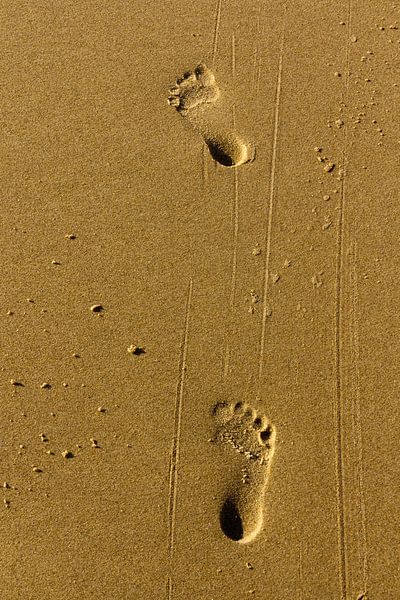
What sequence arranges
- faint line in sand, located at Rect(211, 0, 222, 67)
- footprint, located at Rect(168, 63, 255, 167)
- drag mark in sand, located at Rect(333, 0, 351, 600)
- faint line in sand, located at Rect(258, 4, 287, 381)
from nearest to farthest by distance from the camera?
drag mark in sand, located at Rect(333, 0, 351, 600) → faint line in sand, located at Rect(258, 4, 287, 381) → footprint, located at Rect(168, 63, 255, 167) → faint line in sand, located at Rect(211, 0, 222, 67)

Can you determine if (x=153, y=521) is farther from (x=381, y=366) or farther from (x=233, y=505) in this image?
(x=381, y=366)

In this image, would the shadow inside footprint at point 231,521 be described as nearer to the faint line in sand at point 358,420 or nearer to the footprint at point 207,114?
the faint line in sand at point 358,420

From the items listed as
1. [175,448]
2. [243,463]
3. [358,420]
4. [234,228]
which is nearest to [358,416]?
[358,420]

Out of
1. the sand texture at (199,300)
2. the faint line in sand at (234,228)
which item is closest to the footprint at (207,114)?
the sand texture at (199,300)

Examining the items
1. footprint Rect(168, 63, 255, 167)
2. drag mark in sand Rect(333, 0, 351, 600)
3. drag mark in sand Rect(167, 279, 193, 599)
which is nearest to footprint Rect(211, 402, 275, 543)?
drag mark in sand Rect(167, 279, 193, 599)

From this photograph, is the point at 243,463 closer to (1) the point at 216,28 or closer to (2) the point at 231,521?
(2) the point at 231,521

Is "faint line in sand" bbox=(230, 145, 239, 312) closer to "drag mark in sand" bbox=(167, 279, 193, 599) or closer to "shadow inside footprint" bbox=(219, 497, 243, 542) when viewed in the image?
"drag mark in sand" bbox=(167, 279, 193, 599)

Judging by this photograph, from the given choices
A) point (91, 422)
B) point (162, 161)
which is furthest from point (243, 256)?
point (91, 422)

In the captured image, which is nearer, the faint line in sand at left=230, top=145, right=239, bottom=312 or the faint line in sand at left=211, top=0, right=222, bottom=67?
the faint line in sand at left=230, top=145, right=239, bottom=312
